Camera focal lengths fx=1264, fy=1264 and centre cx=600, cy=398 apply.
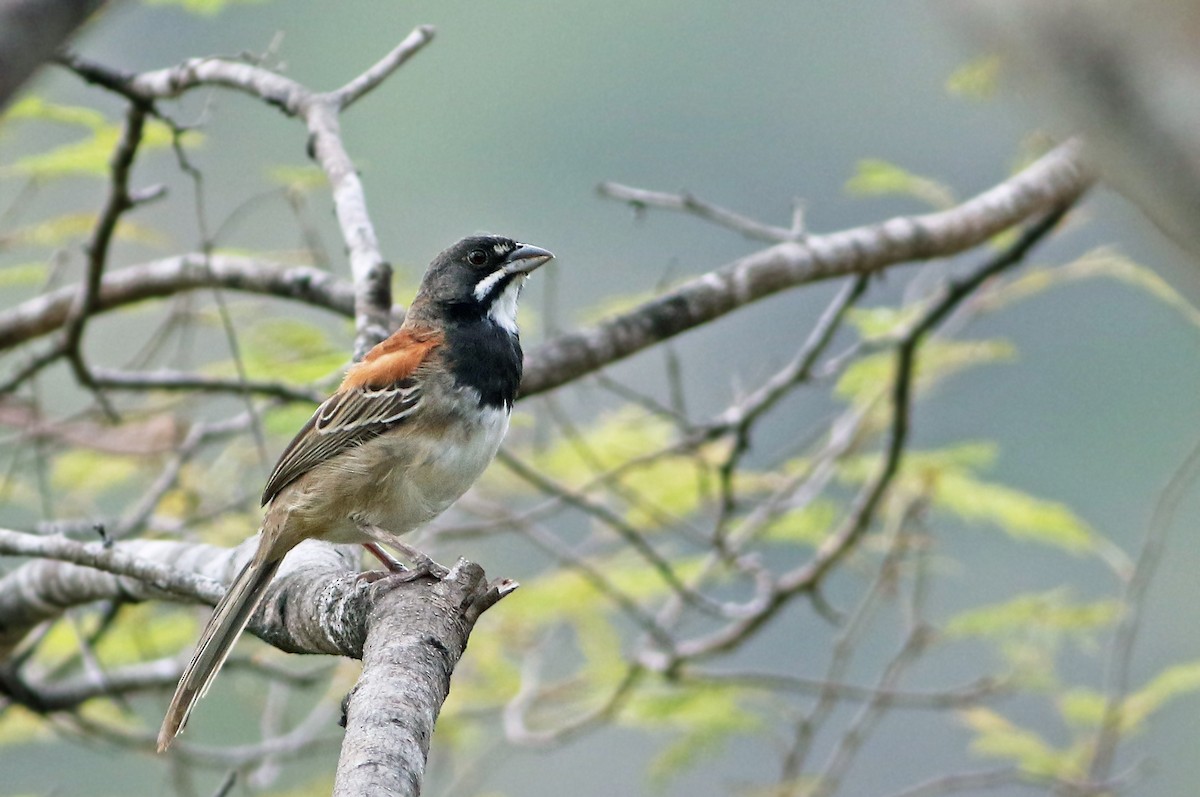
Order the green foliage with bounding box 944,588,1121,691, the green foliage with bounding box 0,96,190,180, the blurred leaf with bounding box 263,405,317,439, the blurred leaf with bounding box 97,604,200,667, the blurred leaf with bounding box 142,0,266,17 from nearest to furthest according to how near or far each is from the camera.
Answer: the blurred leaf with bounding box 263,405,317,439 < the blurred leaf with bounding box 142,0,266,17 < the green foliage with bounding box 0,96,190,180 < the green foliage with bounding box 944,588,1121,691 < the blurred leaf with bounding box 97,604,200,667

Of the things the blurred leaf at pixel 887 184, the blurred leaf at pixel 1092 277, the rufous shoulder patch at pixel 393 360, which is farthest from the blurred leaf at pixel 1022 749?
the rufous shoulder patch at pixel 393 360

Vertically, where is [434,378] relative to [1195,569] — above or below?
above

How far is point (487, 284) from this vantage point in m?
5.15

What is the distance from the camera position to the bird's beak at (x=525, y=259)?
17.0ft

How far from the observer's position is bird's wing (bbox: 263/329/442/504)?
4.61m

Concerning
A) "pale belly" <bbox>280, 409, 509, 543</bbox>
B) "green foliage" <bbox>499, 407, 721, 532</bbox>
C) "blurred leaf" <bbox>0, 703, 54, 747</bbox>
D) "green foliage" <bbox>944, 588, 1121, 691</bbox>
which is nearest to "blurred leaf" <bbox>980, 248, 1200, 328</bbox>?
"green foliage" <bbox>944, 588, 1121, 691</bbox>

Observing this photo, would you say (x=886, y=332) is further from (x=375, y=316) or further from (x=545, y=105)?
(x=545, y=105)

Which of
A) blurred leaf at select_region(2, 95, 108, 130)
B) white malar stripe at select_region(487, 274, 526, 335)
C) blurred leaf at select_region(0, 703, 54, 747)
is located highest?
blurred leaf at select_region(2, 95, 108, 130)

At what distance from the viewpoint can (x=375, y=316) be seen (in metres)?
4.92

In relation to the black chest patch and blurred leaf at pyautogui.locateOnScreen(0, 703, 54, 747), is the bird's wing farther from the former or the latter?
blurred leaf at pyautogui.locateOnScreen(0, 703, 54, 747)

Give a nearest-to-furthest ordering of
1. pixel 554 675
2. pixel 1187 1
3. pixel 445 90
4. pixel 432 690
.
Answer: pixel 1187 1 < pixel 432 690 < pixel 554 675 < pixel 445 90

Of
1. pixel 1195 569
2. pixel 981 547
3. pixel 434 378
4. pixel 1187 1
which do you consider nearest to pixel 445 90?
pixel 981 547

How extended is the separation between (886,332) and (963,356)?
3.18 ft

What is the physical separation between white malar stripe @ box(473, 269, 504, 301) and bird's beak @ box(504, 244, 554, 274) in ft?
0.12
